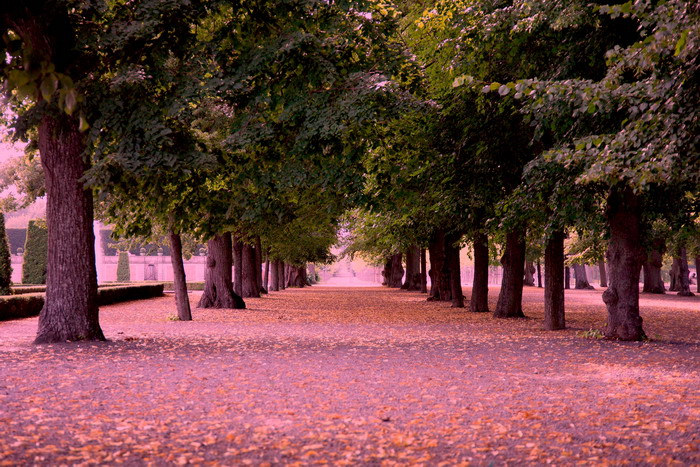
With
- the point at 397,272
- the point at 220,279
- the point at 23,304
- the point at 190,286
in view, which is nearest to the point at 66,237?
the point at 23,304

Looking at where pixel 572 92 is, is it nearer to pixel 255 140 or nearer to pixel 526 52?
pixel 526 52

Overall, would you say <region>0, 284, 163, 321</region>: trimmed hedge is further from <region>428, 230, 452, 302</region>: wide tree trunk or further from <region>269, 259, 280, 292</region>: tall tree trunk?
<region>269, 259, 280, 292</region>: tall tree trunk

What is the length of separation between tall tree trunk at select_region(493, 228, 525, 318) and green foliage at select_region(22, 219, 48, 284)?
30650 millimetres

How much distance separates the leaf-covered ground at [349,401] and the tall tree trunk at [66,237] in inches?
25.0

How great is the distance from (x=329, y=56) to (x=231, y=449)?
916 centimetres

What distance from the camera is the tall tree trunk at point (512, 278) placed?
66.6 ft

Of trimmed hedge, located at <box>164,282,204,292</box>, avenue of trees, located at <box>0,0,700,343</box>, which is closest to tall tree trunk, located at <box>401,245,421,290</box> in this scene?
trimmed hedge, located at <box>164,282,204,292</box>

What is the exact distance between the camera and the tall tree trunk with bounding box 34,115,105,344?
12.2 meters

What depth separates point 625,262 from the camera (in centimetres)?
1328

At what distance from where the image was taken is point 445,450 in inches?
218

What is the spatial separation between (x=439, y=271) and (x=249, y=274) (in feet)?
34.9

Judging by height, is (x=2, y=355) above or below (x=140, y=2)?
below

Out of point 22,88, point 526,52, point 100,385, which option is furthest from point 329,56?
point 22,88

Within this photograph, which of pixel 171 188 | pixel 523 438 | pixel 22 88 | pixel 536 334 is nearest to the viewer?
pixel 22 88
